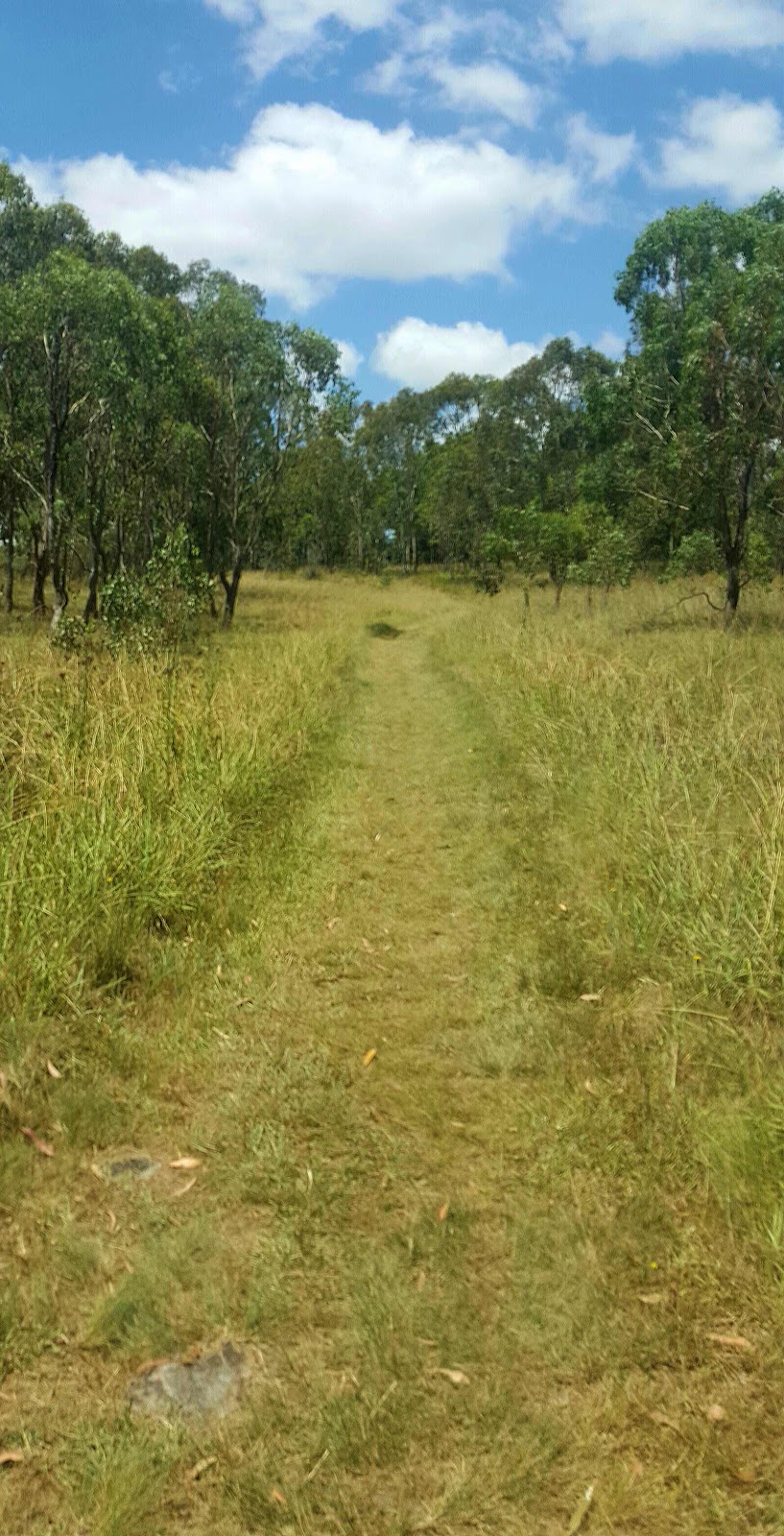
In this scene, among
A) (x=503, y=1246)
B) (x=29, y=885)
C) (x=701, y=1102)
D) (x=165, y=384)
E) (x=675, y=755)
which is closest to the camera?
(x=503, y=1246)

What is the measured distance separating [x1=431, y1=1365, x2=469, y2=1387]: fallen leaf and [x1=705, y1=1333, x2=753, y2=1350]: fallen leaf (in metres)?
0.73

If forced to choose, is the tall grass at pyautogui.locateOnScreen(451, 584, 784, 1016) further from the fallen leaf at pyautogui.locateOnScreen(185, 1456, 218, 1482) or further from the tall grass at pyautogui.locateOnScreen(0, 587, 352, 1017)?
the fallen leaf at pyautogui.locateOnScreen(185, 1456, 218, 1482)

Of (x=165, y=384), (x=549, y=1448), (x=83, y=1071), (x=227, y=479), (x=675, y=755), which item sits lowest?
(x=549, y=1448)

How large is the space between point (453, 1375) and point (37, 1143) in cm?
175

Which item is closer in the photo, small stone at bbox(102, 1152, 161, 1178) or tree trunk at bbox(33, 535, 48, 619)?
small stone at bbox(102, 1152, 161, 1178)

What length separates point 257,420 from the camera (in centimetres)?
2273

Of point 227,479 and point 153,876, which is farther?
point 227,479

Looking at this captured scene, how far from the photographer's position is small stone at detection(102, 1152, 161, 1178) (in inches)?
127

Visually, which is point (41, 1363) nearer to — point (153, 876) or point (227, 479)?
point (153, 876)

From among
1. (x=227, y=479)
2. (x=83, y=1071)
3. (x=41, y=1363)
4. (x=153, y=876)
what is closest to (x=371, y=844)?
(x=153, y=876)

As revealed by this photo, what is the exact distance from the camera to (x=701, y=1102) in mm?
3557

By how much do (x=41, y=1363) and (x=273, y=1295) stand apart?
25.9 inches

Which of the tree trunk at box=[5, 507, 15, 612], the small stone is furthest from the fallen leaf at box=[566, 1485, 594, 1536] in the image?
the tree trunk at box=[5, 507, 15, 612]

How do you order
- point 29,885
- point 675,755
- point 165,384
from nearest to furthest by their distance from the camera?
point 29,885
point 675,755
point 165,384
